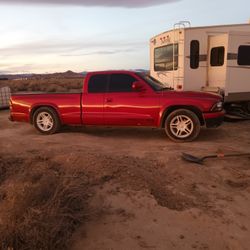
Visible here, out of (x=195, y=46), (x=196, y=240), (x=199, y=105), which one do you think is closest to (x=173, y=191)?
(x=196, y=240)

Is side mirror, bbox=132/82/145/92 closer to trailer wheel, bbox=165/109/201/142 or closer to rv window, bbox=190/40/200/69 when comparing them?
trailer wheel, bbox=165/109/201/142

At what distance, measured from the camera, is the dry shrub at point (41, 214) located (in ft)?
11.8

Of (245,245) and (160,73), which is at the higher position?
(160,73)

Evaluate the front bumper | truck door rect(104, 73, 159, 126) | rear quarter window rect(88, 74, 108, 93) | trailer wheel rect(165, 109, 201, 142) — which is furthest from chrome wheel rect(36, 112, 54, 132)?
the front bumper

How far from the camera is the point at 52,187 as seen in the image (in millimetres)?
4797

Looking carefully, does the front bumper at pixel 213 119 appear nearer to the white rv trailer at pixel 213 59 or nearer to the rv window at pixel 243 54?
the white rv trailer at pixel 213 59

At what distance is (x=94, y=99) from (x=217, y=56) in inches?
200

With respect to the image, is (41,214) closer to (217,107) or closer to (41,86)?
(217,107)

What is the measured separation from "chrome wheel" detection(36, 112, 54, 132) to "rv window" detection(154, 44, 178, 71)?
4.95 meters

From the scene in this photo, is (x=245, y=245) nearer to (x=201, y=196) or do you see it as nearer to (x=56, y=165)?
(x=201, y=196)

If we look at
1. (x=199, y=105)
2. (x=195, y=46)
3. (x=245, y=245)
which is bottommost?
(x=245, y=245)

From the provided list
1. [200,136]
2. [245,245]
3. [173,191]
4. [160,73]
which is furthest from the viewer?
[160,73]

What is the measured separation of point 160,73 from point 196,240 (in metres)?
9.54

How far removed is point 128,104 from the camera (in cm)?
855
